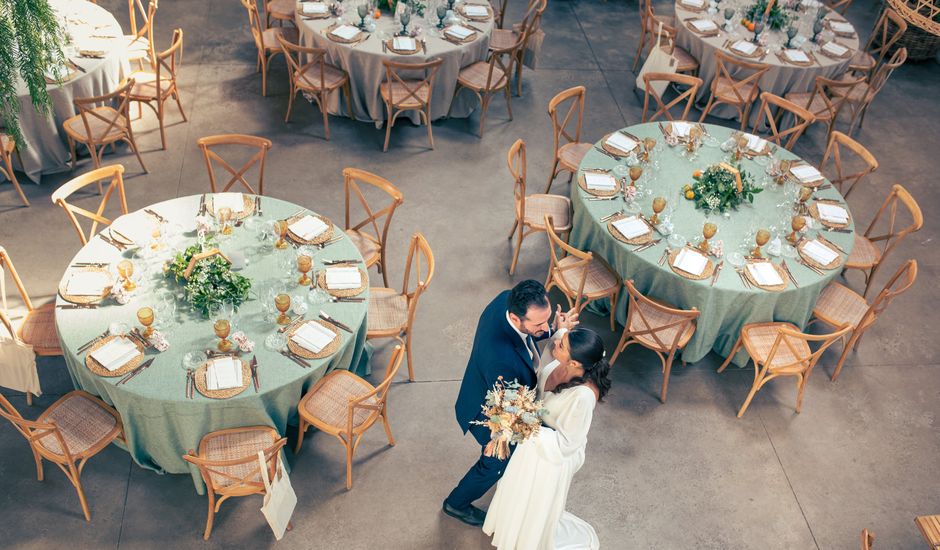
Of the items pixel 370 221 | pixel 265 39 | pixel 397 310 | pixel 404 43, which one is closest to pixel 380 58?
pixel 404 43

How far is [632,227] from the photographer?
5.46 meters

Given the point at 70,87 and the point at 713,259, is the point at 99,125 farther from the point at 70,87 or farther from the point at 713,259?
the point at 713,259

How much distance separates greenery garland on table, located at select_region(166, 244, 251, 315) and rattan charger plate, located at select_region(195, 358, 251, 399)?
41cm

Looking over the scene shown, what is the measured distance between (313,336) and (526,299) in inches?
54.5

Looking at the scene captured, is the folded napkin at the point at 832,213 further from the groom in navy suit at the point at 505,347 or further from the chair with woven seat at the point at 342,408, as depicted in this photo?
the chair with woven seat at the point at 342,408

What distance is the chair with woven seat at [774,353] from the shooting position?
515 cm

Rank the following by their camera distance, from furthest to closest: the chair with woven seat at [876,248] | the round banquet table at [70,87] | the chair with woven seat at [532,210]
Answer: the round banquet table at [70,87] → the chair with woven seat at [532,210] → the chair with woven seat at [876,248]

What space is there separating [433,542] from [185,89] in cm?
537

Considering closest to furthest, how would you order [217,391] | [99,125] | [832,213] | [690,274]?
[217,391], [690,274], [832,213], [99,125]

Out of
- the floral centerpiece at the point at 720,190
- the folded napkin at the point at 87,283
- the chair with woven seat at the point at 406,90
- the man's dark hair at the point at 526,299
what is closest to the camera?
the man's dark hair at the point at 526,299

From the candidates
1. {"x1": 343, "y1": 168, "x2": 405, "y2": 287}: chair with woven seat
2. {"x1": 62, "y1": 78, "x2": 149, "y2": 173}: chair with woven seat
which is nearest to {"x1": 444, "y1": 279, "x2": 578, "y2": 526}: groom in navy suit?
{"x1": 343, "y1": 168, "x2": 405, "y2": 287}: chair with woven seat

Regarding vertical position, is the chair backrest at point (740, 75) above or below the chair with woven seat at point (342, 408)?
above

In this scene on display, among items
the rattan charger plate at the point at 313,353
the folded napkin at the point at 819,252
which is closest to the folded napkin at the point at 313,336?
the rattan charger plate at the point at 313,353

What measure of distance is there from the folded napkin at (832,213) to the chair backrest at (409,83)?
3326mm
